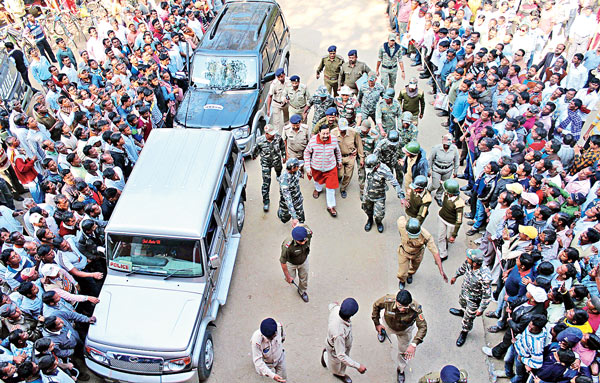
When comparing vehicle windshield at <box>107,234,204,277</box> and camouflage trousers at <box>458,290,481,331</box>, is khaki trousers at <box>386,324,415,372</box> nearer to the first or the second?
camouflage trousers at <box>458,290,481,331</box>

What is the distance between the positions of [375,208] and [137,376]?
4510 millimetres

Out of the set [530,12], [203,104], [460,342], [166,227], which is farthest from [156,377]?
[530,12]

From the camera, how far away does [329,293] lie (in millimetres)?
7418

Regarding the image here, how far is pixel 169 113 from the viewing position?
10711 mm

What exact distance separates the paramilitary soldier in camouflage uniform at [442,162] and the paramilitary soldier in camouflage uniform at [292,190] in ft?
8.24

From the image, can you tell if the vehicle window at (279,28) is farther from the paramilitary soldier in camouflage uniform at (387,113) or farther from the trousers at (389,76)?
the paramilitary soldier in camouflage uniform at (387,113)

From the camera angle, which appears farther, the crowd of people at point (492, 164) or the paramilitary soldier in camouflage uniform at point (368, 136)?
the paramilitary soldier in camouflage uniform at point (368, 136)

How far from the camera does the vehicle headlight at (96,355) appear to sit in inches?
226

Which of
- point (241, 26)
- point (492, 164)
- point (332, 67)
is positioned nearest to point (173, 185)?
point (492, 164)

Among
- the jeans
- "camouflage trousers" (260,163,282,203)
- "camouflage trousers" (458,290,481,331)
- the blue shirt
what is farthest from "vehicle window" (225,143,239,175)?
the blue shirt

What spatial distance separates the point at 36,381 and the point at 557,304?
5.94m

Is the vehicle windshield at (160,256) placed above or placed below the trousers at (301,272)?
above

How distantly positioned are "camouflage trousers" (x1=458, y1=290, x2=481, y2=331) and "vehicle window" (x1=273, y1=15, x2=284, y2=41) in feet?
27.6

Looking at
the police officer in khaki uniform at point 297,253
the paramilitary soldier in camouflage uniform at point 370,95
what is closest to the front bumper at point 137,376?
the police officer in khaki uniform at point 297,253
